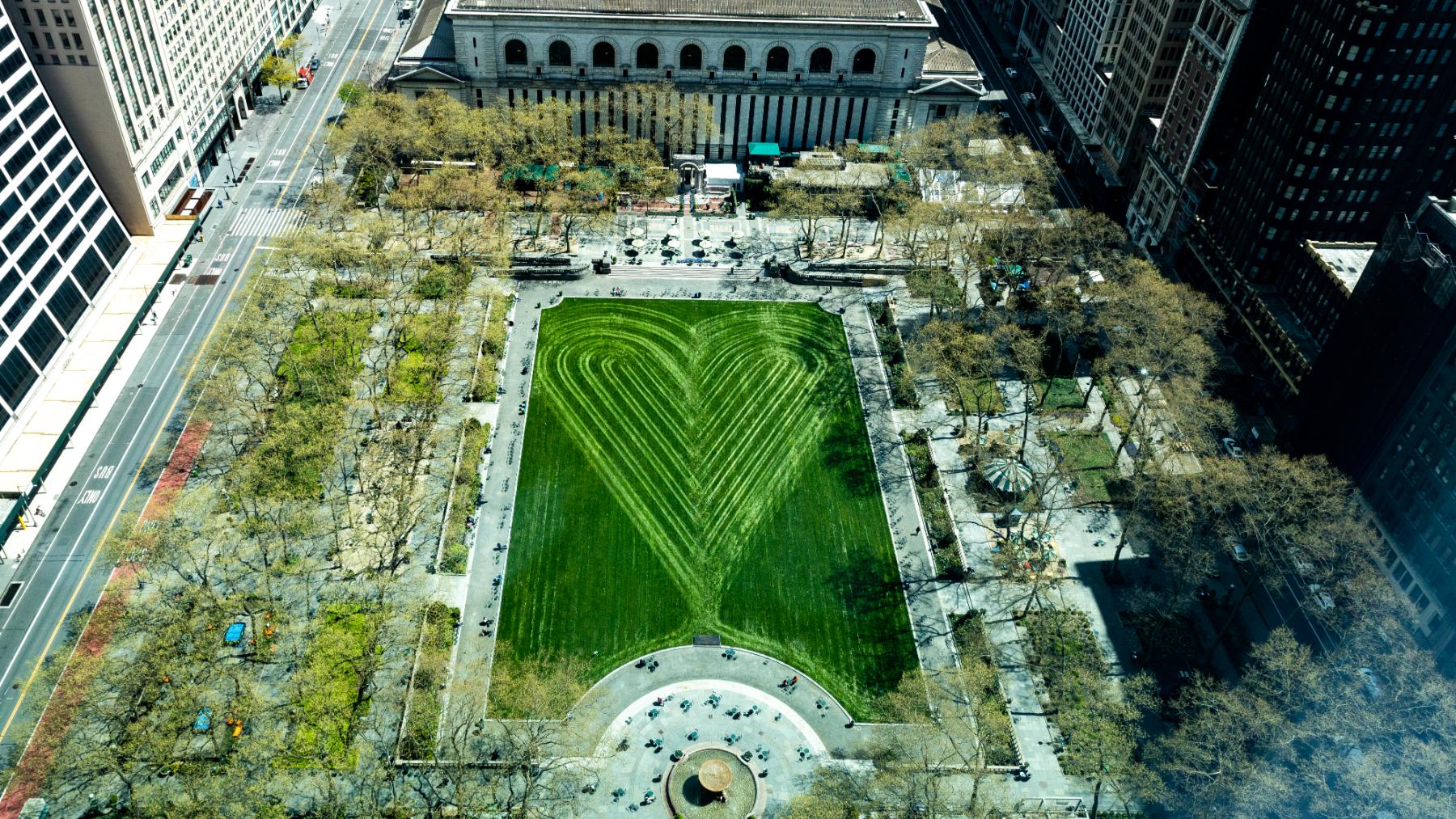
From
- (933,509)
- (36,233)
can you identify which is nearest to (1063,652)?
(933,509)

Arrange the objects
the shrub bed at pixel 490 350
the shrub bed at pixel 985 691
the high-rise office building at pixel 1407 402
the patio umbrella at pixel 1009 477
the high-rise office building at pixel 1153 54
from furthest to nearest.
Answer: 1. the high-rise office building at pixel 1153 54
2. the shrub bed at pixel 490 350
3. the patio umbrella at pixel 1009 477
4. the high-rise office building at pixel 1407 402
5. the shrub bed at pixel 985 691

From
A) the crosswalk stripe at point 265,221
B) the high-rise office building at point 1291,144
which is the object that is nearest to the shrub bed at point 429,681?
the crosswalk stripe at point 265,221

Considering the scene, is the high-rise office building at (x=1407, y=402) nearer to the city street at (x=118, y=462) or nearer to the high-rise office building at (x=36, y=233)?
the city street at (x=118, y=462)

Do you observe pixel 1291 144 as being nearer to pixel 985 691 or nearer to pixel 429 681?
pixel 985 691

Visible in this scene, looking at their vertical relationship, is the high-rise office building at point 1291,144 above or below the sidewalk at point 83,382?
above

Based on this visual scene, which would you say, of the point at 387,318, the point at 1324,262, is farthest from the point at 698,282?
the point at 1324,262

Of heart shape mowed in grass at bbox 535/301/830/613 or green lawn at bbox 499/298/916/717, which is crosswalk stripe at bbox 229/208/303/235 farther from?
heart shape mowed in grass at bbox 535/301/830/613

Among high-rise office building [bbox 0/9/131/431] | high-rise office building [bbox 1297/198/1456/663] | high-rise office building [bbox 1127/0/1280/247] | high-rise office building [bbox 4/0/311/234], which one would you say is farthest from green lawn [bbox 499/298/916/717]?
high-rise office building [bbox 4/0/311/234]
